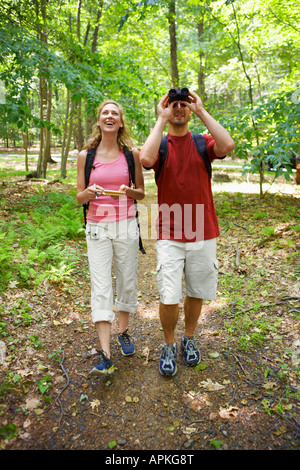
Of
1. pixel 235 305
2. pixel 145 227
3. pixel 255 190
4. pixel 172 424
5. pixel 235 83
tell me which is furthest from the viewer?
pixel 235 83

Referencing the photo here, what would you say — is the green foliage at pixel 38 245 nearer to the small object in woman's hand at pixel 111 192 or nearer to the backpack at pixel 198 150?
the small object in woman's hand at pixel 111 192

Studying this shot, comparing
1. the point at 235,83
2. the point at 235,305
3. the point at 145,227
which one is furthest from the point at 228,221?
A: the point at 235,83

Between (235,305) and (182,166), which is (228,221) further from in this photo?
(182,166)

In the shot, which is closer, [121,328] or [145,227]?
[121,328]

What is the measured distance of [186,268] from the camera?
2.91m

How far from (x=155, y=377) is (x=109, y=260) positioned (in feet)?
4.02

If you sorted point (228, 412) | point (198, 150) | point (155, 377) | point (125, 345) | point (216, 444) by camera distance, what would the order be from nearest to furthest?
point (216, 444), point (228, 412), point (198, 150), point (155, 377), point (125, 345)

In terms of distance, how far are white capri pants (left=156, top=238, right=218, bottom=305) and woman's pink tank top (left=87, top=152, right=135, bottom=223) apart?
506 millimetres

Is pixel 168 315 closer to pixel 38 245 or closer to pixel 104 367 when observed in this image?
pixel 104 367

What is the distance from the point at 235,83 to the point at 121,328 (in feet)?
42.2

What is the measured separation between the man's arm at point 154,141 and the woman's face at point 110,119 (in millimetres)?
553

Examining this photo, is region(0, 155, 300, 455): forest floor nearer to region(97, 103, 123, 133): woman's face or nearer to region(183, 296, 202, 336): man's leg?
region(183, 296, 202, 336): man's leg

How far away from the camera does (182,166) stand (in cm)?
273

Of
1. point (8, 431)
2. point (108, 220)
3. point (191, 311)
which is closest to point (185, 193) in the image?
point (108, 220)
